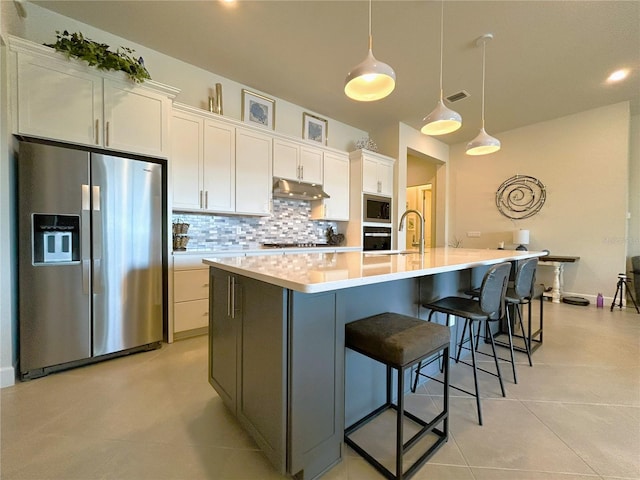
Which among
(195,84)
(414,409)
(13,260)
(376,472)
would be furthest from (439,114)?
(13,260)

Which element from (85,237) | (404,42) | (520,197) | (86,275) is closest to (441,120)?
(404,42)

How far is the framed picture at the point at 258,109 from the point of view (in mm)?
3570

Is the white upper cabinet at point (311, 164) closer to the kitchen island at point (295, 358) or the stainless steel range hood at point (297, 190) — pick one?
the stainless steel range hood at point (297, 190)

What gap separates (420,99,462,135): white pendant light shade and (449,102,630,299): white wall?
3.52 meters

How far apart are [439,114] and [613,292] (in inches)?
174

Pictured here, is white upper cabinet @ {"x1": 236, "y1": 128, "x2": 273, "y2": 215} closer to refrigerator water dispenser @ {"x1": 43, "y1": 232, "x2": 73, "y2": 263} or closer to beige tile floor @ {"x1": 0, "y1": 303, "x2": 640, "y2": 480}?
refrigerator water dispenser @ {"x1": 43, "y1": 232, "x2": 73, "y2": 263}

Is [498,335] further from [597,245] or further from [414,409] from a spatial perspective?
[597,245]

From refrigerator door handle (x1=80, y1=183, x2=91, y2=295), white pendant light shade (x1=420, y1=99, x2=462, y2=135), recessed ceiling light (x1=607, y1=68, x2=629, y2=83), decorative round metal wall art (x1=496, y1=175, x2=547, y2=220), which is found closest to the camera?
refrigerator door handle (x1=80, y1=183, x2=91, y2=295)

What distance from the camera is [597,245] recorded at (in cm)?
424

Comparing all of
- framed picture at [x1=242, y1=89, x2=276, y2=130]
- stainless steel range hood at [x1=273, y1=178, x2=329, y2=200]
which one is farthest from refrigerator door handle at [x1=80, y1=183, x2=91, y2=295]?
framed picture at [x1=242, y1=89, x2=276, y2=130]

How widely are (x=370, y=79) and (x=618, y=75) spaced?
3777mm

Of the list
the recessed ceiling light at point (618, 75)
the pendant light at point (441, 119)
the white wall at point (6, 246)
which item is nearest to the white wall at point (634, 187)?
the recessed ceiling light at point (618, 75)

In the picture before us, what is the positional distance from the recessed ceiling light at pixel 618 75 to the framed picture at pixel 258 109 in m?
4.30

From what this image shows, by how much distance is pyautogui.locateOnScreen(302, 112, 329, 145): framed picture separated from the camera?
421cm
